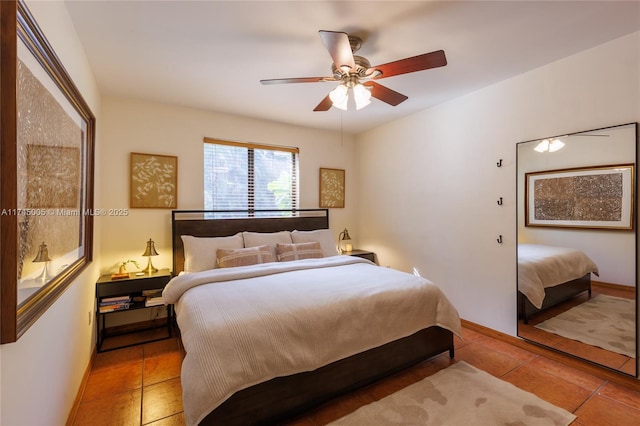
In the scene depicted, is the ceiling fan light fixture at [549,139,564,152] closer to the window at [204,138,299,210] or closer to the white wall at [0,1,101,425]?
the window at [204,138,299,210]

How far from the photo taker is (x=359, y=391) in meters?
2.06

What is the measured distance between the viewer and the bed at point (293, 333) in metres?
1.52

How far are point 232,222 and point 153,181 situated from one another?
98 cm

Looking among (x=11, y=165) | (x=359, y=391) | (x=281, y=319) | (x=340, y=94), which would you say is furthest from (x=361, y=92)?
(x=359, y=391)

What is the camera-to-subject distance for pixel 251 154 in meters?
3.89

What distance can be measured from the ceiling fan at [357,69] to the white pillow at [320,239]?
1890 millimetres

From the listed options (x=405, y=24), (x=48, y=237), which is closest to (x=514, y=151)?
(x=405, y=24)

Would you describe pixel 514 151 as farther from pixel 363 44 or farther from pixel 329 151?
pixel 329 151

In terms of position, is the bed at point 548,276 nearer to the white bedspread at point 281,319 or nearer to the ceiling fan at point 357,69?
the white bedspread at point 281,319

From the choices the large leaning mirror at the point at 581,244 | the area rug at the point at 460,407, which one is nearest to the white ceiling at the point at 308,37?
the large leaning mirror at the point at 581,244

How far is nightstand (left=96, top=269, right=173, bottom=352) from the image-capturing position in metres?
2.68

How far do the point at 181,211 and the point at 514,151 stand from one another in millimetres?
3541

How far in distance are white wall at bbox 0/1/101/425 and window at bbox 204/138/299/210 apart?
143 centimetres

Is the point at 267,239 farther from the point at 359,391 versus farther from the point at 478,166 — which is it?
the point at 478,166
